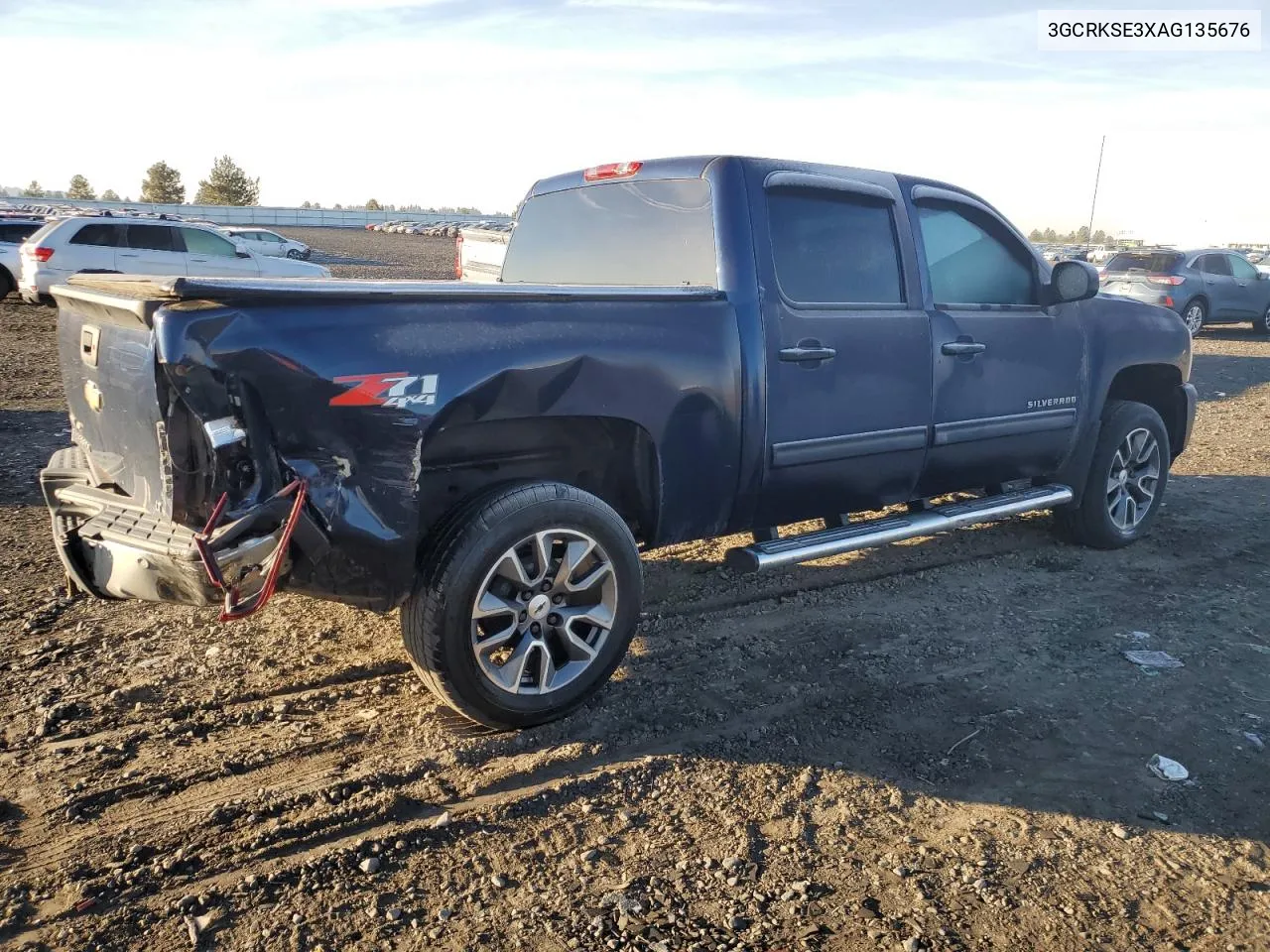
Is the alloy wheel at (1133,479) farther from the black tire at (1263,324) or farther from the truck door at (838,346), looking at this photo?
the black tire at (1263,324)

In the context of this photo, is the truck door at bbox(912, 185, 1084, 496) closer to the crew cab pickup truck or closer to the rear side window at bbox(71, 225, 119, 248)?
the crew cab pickup truck

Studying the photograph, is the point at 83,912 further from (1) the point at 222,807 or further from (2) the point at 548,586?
(2) the point at 548,586

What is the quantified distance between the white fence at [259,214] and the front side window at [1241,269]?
1897 inches

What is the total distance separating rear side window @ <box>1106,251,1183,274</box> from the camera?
17.0 m

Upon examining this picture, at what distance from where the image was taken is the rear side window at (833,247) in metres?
4.11

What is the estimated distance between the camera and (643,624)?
4445mm

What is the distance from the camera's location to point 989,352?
4.81 m

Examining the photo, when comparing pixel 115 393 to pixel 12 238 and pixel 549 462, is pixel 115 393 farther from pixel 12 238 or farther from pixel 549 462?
pixel 12 238

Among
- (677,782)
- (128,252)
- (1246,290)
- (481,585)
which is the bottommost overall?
(677,782)

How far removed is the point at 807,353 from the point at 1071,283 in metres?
1.89

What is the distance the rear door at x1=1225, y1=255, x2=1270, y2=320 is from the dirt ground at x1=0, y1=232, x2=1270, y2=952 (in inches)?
614

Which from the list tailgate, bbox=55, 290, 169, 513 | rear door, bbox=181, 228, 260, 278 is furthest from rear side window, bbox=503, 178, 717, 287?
rear door, bbox=181, 228, 260, 278

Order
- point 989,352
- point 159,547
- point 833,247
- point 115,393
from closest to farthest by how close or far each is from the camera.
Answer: point 159,547 < point 115,393 < point 833,247 < point 989,352

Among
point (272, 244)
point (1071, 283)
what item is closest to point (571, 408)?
point (1071, 283)
